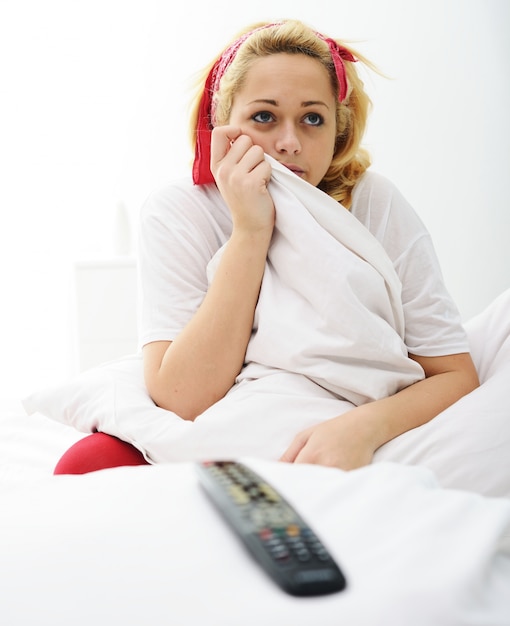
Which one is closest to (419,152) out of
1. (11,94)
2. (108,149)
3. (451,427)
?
(108,149)

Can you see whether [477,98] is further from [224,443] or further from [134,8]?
[224,443]

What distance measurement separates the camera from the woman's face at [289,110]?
1.18m

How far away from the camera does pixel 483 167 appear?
3256mm

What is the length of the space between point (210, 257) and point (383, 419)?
46cm

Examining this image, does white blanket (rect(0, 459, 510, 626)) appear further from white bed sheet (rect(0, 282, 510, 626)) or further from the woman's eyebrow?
the woman's eyebrow

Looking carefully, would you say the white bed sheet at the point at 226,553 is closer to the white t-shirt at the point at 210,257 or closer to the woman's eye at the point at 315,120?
the white t-shirt at the point at 210,257

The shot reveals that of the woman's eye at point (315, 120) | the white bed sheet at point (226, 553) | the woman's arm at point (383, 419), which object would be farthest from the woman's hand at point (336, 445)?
the woman's eye at point (315, 120)

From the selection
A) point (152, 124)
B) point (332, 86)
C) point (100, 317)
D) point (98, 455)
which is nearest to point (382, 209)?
point (332, 86)

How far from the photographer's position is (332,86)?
125cm

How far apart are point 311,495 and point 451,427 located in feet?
1.42

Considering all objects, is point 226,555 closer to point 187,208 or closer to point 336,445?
point 336,445

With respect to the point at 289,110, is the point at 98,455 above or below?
below

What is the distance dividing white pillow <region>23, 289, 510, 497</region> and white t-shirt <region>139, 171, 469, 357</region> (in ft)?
0.37

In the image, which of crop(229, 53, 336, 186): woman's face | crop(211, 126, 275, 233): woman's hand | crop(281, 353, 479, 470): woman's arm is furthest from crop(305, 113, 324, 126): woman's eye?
crop(281, 353, 479, 470): woman's arm
